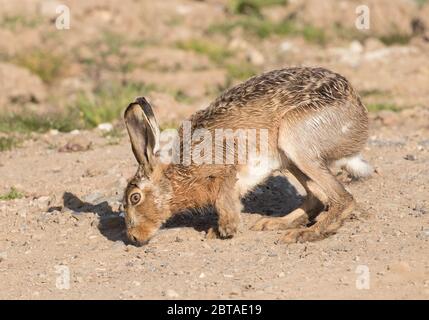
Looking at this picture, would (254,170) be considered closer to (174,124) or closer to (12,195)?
(12,195)

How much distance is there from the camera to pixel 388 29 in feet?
49.8

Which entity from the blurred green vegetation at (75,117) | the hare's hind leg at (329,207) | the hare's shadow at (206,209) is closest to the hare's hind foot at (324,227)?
the hare's hind leg at (329,207)

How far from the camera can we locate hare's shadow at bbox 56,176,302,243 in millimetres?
7199

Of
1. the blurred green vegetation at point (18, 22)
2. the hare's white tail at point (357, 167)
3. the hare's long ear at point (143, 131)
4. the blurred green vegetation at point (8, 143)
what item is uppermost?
the blurred green vegetation at point (18, 22)

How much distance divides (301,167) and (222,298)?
1.51 m

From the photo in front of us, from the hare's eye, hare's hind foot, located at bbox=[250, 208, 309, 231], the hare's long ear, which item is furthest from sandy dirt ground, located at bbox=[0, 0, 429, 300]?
the hare's long ear

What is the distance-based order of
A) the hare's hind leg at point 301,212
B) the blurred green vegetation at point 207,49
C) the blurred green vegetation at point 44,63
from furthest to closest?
the blurred green vegetation at point 207,49 < the blurred green vegetation at point 44,63 < the hare's hind leg at point 301,212

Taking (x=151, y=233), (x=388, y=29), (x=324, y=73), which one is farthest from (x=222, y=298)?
(x=388, y=29)

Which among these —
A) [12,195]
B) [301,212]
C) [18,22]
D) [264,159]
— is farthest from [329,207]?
[18,22]

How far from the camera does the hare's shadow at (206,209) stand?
7.20 meters

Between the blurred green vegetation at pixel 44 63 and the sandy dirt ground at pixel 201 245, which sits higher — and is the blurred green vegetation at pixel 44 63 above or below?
above

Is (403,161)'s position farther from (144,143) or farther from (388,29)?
(388,29)

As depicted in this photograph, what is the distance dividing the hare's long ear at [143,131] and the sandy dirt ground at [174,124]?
0.69 m

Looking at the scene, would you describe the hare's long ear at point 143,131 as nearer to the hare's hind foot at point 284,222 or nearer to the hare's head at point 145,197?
the hare's head at point 145,197
